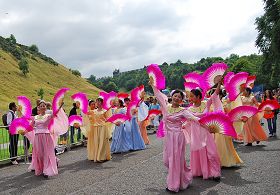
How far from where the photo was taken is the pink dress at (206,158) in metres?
7.55

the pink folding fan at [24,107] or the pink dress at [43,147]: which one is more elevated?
the pink folding fan at [24,107]

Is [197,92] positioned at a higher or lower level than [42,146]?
higher

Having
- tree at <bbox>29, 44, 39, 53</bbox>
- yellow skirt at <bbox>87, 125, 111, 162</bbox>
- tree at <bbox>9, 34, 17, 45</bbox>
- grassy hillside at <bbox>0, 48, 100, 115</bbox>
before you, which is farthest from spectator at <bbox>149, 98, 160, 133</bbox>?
tree at <bbox>29, 44, 39, 53</bbox>

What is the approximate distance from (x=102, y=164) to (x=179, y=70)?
464ft

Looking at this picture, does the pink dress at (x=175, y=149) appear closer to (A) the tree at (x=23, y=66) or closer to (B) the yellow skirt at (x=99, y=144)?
(B) the yellow skirt at (x=99, y=144)

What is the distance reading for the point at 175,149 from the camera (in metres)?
6.91

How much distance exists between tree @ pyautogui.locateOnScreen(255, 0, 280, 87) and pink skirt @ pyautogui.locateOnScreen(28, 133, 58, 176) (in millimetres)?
27057

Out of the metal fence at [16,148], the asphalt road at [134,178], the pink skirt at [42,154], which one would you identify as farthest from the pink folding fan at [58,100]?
the metal fence at [16,148]

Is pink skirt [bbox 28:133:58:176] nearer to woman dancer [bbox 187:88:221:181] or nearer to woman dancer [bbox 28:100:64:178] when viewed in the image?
woman dancer [bbox 28:100:64:178]

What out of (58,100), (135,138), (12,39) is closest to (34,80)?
(12,39)

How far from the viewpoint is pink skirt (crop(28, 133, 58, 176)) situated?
9.12m

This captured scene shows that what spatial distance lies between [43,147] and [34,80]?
332 feet

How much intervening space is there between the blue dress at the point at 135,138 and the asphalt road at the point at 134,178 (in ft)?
6.17

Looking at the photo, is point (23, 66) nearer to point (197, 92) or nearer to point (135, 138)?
point (135, 138)
